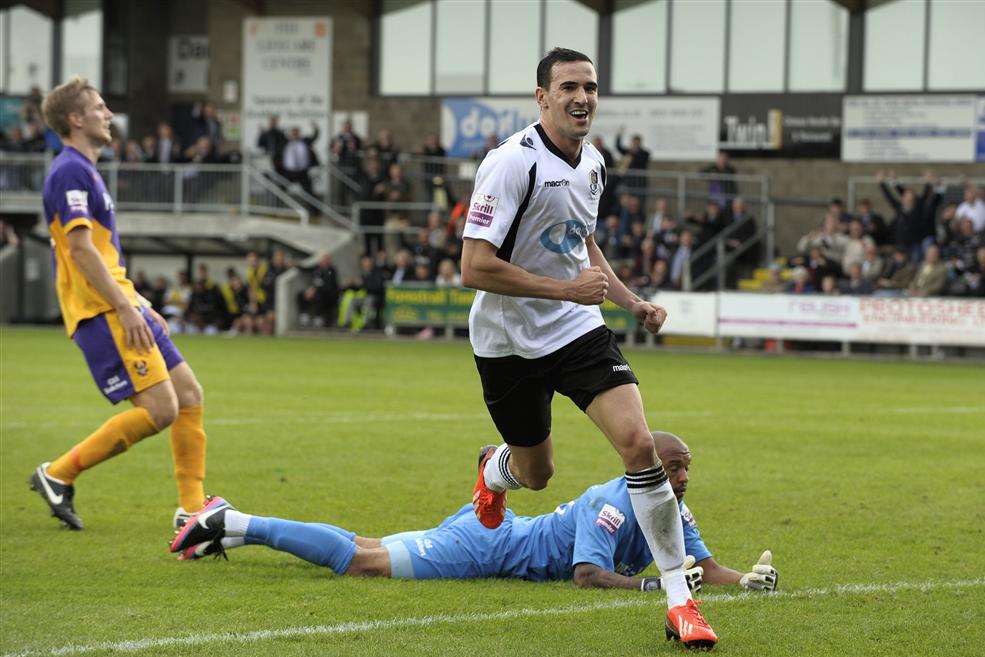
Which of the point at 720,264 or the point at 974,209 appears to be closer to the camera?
the point at 974,209

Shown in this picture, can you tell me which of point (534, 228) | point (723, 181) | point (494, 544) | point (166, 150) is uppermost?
point (166, 150)

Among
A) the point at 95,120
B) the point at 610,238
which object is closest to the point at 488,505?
the point at 95,120

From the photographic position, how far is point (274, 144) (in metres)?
34.2

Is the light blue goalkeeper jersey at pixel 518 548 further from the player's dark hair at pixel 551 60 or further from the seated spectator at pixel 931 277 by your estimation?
the seated spectator at pixel 931 277

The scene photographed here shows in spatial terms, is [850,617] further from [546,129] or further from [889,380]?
[889,380]

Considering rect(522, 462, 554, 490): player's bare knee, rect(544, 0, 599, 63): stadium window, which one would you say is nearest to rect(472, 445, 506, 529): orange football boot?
rect(522, 462, 554, 490): player's bare knee

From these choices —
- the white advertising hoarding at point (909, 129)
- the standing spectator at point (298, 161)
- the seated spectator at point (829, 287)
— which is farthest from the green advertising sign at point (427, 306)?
the white advertising hoarding at point (909, 129)

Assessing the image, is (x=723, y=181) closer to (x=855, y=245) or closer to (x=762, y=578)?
(x=855, y=245)

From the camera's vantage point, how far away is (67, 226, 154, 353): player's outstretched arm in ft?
23.7

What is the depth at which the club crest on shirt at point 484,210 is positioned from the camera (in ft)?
18.9

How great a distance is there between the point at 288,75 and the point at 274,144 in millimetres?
5390

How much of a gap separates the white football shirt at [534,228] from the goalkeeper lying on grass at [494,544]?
2.76ft

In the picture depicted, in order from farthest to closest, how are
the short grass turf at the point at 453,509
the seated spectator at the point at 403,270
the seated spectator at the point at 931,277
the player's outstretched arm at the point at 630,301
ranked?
the seated spectator at the point at 403,270
the seated spectator at the point at 931,277
the player's outstretched arm at the point at 630,301
the short grass turf at the point at 453,509

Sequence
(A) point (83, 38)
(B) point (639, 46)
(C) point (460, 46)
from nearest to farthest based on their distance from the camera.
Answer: (B) point (639, 46) → (C) point (460, 46) → (A) point (83, 38)
